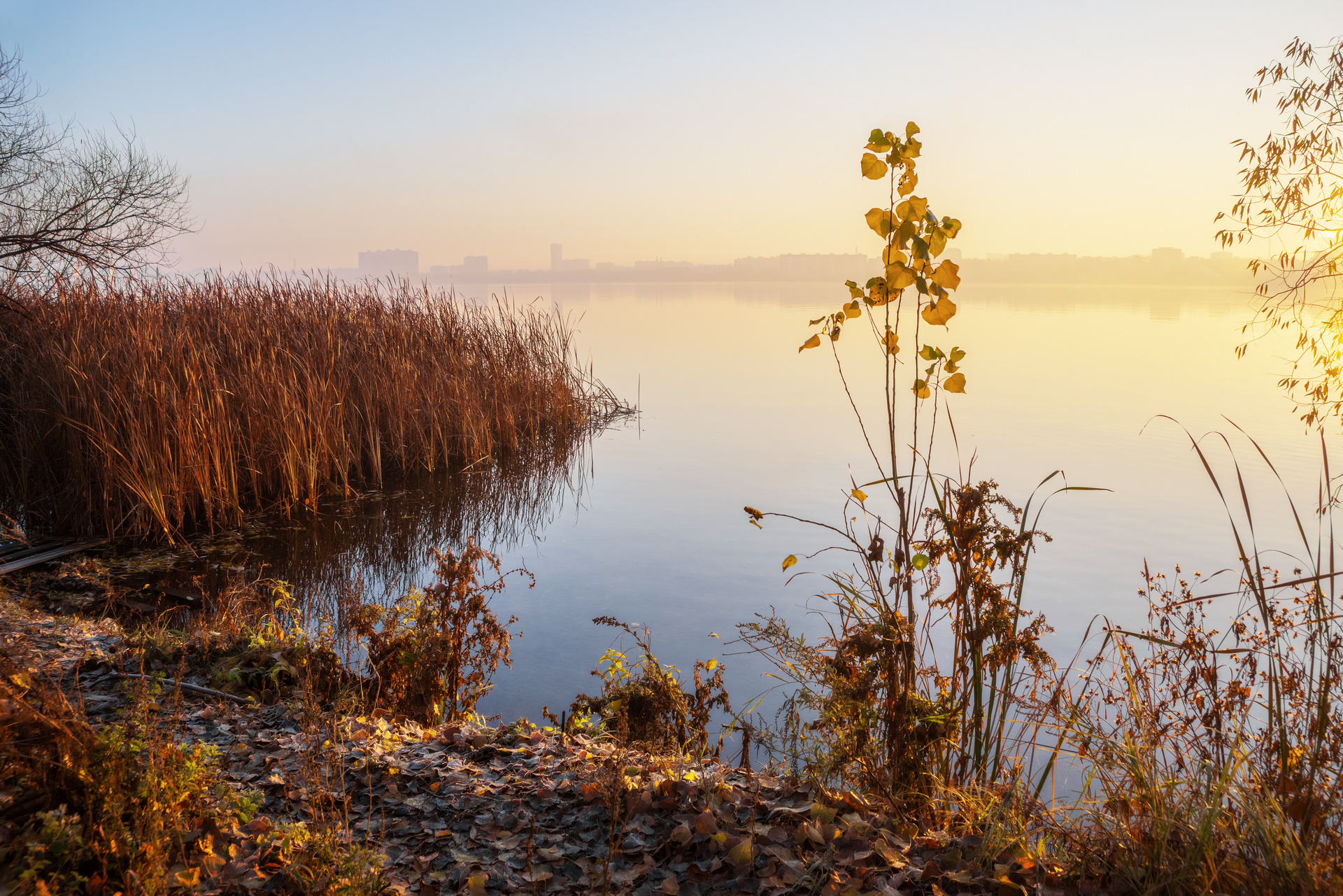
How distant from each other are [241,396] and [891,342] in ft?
21.7

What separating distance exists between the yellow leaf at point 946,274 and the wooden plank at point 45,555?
6.07 metres

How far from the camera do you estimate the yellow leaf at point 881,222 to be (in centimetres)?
251

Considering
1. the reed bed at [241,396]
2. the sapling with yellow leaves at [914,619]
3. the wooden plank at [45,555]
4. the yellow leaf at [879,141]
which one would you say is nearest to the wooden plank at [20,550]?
the wooden plank at [45,555]

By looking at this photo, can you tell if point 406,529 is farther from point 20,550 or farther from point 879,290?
point 879,290

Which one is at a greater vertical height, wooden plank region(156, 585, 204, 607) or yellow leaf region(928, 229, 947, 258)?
yellow leaf region(928, 229, 947, 258)

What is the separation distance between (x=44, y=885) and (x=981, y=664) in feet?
8.89

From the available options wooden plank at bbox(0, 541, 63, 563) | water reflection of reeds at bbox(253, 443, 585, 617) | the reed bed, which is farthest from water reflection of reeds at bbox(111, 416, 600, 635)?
wooden plank at bbox(0, 541, 63, 563)

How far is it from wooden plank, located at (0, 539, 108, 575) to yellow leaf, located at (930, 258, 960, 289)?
19.9 feet

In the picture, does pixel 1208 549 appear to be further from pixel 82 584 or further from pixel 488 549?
pixel 82 584

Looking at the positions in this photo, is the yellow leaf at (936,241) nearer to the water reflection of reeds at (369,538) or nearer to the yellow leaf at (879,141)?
the yellow leaf at (879,141)

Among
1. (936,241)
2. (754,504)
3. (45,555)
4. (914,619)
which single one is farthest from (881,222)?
(45,555)

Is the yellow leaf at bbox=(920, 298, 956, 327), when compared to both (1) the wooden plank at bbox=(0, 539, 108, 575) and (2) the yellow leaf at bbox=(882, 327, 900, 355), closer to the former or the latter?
(2) the yellow leaf at bbox=(882, 327, 900, 355)

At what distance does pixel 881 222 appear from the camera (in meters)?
2.52

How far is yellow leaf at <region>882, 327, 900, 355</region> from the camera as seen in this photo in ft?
8.39
